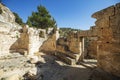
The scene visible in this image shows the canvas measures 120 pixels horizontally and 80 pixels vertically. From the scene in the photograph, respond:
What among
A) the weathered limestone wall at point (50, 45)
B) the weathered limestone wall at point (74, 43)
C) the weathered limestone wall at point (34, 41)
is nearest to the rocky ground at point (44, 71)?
the weathered limestone wall at point (74, 43)

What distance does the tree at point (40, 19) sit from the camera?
23125 mm

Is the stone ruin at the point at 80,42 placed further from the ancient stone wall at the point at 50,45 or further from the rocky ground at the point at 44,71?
the rocky ground at the point at 44,71

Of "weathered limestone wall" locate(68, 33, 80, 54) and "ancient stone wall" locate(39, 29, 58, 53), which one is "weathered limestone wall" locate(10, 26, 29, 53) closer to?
"ancient stone wall" locate(39, 29, 58, 53)

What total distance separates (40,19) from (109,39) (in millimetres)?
21268

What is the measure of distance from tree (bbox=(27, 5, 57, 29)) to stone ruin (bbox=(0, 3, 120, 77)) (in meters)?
8.43

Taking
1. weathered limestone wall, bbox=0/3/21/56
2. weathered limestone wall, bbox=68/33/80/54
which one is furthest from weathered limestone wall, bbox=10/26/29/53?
weathered limestone wall, bbox=68/33/80/54

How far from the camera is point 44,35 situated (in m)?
14.6

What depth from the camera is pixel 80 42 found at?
8.62 m

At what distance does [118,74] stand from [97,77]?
1.74 feet

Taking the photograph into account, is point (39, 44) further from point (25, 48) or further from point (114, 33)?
point (114, 33)

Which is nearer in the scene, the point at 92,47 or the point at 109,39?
the point at 109,39

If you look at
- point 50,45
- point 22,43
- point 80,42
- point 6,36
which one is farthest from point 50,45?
point 80,42

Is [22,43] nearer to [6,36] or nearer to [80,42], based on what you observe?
[6,36]

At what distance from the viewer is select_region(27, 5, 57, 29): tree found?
23.1m
